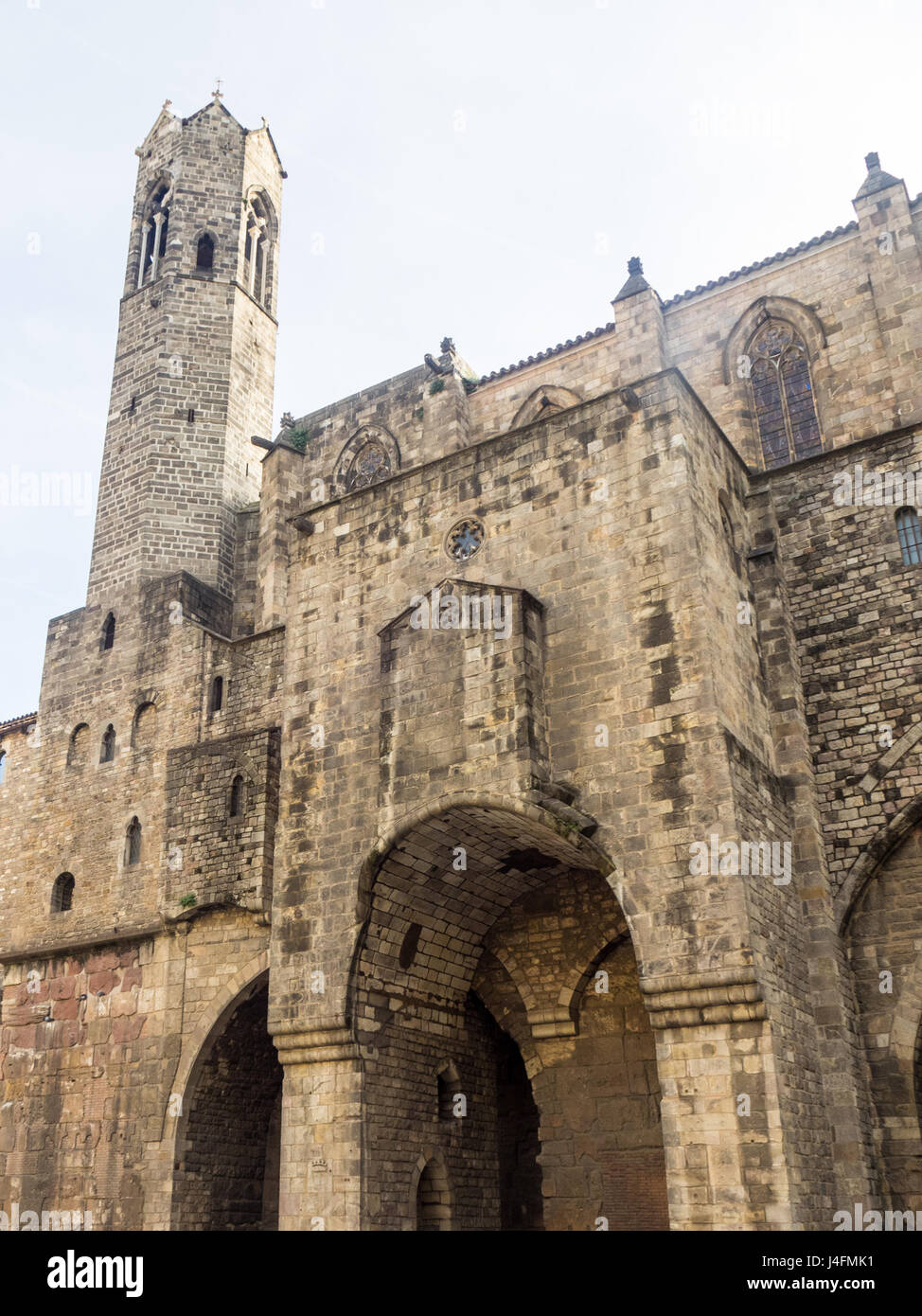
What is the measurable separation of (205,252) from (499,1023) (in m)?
16.3

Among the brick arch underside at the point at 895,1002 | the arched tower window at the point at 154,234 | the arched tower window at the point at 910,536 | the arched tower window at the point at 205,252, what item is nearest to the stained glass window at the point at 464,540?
the arched tower window at the point at 910,536

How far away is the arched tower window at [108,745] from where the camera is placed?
19391 millimetres

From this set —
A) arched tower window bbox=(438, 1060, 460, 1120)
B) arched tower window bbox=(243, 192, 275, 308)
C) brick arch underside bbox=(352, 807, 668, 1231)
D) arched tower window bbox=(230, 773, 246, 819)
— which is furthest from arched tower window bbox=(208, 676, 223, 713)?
arched tower window bbox=(243, 192, 275, 308)

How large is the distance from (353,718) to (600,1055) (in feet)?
17.5

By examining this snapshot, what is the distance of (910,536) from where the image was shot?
1369 cm

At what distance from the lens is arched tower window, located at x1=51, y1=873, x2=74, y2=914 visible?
18.9m

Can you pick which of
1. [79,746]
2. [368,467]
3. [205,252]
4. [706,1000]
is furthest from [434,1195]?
[205,252]

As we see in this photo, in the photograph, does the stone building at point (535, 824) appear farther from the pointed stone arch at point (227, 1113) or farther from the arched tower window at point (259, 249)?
the arched tower window at point (259, 249)

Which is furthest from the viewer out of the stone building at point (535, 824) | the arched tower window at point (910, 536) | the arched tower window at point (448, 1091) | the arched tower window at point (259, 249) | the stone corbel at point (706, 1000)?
the arched tower window at point (259, 249)

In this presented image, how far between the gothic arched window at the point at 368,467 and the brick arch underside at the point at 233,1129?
8.58m

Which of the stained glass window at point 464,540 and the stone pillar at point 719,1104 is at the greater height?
the stained glass window at point 464,540

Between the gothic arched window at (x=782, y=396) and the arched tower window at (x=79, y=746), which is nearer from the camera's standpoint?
the gothic arched window at (x=782, y=396)

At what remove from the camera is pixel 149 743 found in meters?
18.9
